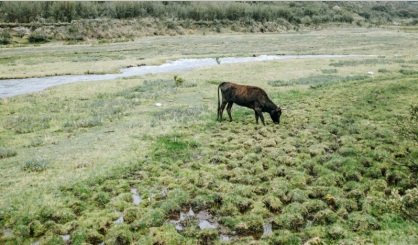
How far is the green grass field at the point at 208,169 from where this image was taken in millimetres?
7590

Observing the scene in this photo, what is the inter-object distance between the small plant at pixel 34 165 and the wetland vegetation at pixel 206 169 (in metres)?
0.03

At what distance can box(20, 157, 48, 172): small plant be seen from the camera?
10867 millimetres

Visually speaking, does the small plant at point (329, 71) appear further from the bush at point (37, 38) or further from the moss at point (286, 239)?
the bush at point (37, 38)

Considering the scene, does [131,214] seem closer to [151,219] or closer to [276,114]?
[151,219]

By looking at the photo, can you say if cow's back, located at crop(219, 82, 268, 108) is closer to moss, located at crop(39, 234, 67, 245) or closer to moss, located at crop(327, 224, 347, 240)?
moss, located at crop(327, 224, 347, 240)

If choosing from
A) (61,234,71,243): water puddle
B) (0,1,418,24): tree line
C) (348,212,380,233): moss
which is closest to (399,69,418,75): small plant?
(348,212,380,233): moss

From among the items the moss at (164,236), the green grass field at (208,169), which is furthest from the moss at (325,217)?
the moss at (164,236)

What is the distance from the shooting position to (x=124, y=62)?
3953 centimetres

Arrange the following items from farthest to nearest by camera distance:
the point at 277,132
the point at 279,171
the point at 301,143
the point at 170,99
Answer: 1. the point at 170,99
2. the point at 277,132
3. the point at 301,143
4. the point at 279,171

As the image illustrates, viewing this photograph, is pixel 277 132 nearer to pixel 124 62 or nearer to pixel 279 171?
pixel 279 171

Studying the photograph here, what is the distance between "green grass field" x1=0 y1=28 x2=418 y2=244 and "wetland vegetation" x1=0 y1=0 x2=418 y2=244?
4cm

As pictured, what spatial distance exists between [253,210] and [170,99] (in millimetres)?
14141

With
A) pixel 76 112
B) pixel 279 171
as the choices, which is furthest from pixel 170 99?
pixel 279 171

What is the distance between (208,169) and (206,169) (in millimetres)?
73
